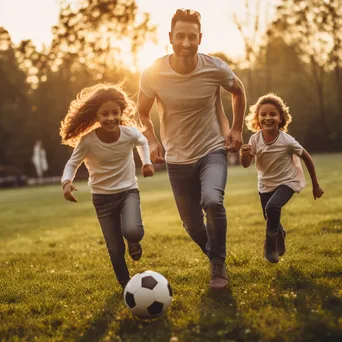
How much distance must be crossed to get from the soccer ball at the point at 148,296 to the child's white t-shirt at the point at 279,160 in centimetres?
229

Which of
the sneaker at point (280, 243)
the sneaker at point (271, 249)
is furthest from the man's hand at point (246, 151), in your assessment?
the sneaker at point (280, 243)

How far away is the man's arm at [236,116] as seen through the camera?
634 centimetres

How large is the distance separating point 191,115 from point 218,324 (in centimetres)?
248

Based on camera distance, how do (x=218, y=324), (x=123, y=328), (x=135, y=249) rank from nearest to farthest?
(x=218, y=324)
(x=123, y=328)
(x=135, y=249)

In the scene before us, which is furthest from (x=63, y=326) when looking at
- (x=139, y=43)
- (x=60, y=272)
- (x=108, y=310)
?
(x=139, y=43)

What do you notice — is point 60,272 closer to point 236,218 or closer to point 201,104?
point 201,104

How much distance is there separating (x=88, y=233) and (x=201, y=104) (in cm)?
725

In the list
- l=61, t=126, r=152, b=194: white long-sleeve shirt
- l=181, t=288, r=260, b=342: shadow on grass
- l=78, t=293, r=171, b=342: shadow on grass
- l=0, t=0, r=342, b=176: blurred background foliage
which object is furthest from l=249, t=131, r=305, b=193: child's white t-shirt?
l=0, t=0, r=342, b=176: blurred background foliage

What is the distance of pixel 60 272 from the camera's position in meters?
8.00

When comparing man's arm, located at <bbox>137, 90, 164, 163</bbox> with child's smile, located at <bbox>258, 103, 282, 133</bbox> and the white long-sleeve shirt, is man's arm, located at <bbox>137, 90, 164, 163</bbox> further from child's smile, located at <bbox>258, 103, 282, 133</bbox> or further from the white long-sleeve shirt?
child's smile, located at <bbox>258, 103, 282, 133</bbox>

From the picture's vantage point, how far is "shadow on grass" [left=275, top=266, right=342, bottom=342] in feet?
14.3

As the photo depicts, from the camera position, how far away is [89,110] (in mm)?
6379

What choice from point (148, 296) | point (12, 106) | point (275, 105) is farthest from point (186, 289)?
point (12, 106)

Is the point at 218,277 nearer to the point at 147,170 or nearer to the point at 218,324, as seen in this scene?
the point at 218,324
